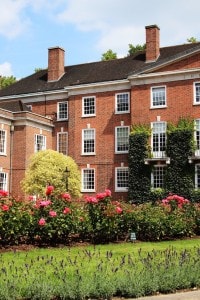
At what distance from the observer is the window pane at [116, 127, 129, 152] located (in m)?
37.2

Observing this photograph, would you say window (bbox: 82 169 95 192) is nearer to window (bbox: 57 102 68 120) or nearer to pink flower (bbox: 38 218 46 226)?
window (bbox: 57 102 68 120)

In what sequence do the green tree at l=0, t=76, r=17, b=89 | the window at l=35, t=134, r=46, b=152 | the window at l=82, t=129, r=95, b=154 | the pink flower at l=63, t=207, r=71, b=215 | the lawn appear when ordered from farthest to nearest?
the green tree at l=0, t=76, r=17, b=89, the window at l=82, t=129, r=95, b=154, the window at l=35, t=134, r=46, b=152, the pink flower at l=63, t=207, r=71, b=215, the lawn

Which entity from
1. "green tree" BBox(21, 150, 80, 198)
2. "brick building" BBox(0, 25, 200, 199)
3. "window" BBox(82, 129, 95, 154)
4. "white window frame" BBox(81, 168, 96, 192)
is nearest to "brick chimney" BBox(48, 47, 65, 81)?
"brick building" BBox(0, 25, 200, 199)

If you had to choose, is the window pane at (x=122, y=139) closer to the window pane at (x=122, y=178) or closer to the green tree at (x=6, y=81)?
the window pane at (x=122, y=178)

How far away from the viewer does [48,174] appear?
3231 cm

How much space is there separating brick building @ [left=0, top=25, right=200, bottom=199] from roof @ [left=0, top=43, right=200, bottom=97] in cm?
8

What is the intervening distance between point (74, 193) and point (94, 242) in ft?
60.2

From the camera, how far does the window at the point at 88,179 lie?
3791 cm

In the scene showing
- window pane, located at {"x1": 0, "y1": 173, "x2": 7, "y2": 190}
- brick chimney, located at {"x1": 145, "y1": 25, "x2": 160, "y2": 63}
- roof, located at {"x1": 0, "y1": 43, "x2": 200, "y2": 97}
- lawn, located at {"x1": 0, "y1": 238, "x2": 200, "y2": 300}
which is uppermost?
brick chimney, located at {"x1": 145, "y1": 25, "x2": 160, "y2": 63}

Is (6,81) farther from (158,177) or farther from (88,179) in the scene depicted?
(158,177)

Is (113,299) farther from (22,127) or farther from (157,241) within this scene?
(22,127)

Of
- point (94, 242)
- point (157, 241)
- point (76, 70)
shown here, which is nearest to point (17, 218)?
point (94, 242)

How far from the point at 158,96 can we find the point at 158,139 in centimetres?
326

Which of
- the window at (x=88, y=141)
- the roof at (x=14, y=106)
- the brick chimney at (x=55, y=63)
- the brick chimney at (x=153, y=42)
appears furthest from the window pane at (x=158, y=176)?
the brick chimney at (x=55, y=63)
